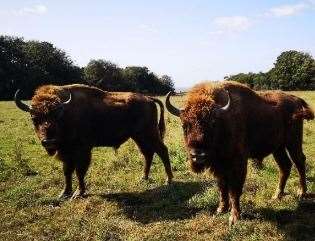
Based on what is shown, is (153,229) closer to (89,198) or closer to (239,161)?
(239,161)

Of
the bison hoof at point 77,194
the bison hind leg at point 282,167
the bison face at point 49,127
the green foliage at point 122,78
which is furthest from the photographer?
the green foliage at point 122,78

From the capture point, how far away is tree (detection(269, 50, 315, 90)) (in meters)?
77.8

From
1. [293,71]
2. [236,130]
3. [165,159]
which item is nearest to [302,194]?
[236,130]

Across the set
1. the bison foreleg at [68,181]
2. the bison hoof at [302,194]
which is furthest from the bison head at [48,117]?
the bison hoof at [302,194]

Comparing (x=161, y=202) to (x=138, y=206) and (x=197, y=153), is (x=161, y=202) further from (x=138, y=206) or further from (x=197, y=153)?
(x=197, y=153)

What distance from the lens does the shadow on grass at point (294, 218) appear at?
7852 mm

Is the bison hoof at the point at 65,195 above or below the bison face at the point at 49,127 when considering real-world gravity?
below

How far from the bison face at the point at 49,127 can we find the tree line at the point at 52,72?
5163 centimetres

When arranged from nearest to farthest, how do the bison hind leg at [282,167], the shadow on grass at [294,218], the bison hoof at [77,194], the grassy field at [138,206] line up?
the shadow on grass at [294,218] → the grassy field at [138,206] → the bison hind leg at [282,167] → the bison hoof at [77,194]

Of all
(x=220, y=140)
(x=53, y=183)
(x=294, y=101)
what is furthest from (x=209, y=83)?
(x=53, y=183)

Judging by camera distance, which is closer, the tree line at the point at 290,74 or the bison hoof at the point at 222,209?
the bison hoof at the point at 222,209

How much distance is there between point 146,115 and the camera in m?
12.2

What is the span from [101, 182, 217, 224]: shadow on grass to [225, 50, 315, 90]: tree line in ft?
211

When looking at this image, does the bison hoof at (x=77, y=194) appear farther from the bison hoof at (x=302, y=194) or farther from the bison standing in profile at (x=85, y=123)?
the bison hoof at (x=302, y=194)
